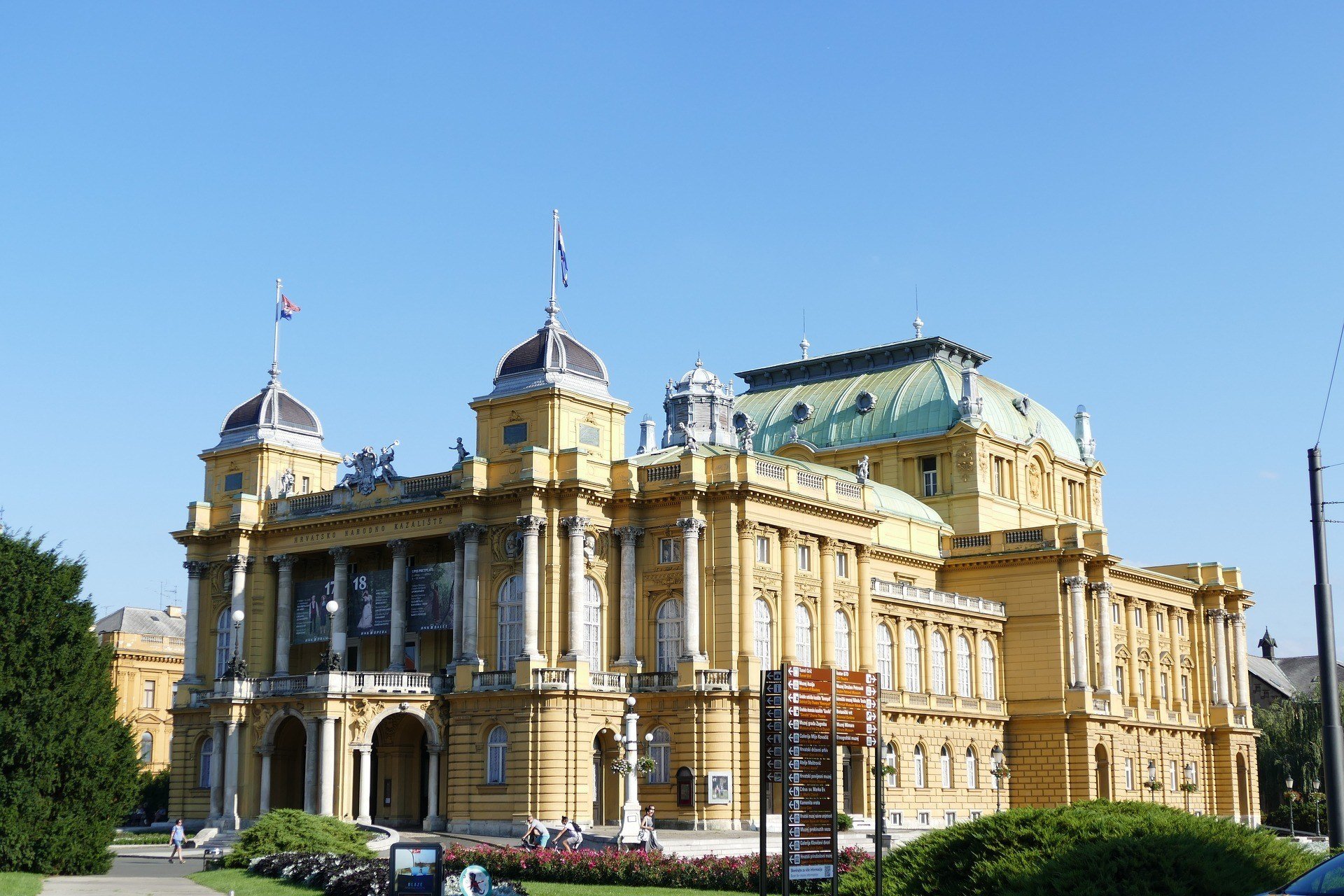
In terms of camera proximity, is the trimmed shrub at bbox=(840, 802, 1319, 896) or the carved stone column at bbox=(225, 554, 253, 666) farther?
the carved stone column at bbox=(225, 554, 253, 666)

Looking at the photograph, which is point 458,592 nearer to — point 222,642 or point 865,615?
point 222,642

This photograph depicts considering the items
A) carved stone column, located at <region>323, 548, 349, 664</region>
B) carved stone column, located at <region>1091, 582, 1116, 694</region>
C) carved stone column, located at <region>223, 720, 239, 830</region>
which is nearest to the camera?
carved stone column, located at <region>223, 720, 239, 830</region>

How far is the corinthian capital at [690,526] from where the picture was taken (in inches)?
2621

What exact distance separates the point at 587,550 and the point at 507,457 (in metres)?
5.25

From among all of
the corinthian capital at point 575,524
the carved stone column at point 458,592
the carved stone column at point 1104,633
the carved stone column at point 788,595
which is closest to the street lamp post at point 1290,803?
the carved stone column at point 1104,633

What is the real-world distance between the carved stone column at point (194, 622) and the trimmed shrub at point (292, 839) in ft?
97.0

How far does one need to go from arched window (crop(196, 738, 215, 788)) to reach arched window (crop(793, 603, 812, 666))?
27.9 m

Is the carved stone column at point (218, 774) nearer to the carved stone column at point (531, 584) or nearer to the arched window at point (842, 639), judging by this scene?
the carved stone column at point (531, 584)

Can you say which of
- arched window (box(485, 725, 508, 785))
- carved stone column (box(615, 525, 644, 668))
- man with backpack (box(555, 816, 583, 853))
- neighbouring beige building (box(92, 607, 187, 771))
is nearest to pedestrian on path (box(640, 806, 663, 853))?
man with backpack (box(555, 816, 583, 853))

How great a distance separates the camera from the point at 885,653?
77.7 m

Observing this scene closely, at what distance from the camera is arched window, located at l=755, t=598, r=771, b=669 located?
221 ft

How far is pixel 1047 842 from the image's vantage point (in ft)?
88.1

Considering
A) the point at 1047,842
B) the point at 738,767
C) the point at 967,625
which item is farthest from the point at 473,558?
the point at 1047,842

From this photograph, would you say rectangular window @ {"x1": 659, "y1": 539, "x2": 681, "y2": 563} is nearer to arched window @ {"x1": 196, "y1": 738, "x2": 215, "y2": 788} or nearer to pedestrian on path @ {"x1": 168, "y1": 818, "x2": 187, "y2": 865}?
pedestrian on path @ {"x1": 168, "y1": 818, "x2": 187, "y2": 865}
